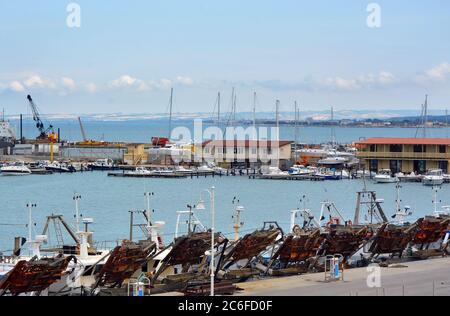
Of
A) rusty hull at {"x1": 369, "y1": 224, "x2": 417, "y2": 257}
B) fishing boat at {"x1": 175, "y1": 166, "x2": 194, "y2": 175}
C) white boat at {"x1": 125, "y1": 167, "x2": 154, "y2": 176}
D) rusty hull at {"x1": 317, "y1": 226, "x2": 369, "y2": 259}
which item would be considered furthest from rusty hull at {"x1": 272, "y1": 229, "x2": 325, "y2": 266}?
white boat at {"x1": 125, "y1": 167, "x2": 154, "y2": 176}

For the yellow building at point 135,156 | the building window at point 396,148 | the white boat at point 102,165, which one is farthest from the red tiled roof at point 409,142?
the white boat at point 102,165

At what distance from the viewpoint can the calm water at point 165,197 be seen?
55.4 m

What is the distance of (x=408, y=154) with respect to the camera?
275 feet

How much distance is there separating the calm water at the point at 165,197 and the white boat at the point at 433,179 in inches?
27.8

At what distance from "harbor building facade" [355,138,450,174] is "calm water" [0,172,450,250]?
2.88 meters

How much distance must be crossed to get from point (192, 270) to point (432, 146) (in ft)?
193

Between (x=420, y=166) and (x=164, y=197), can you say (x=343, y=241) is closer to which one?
(x=164, y=197)

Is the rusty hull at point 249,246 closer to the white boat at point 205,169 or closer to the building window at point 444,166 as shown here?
the building window at point 444,166

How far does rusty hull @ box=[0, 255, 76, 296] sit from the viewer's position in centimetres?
2381

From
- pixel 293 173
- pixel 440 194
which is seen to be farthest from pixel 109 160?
pixel 440 194

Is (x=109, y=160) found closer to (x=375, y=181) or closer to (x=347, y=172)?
(x=347, y=172)

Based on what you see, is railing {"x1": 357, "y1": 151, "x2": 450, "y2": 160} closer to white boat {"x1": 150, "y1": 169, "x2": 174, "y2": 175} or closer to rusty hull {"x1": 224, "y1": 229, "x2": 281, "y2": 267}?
white boat {"x1": 150, "y1": 169, "x2": 174, "y2": 175}

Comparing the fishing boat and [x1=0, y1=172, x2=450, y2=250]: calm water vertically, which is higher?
the fishing boat

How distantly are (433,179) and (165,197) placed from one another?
71.5 ft
